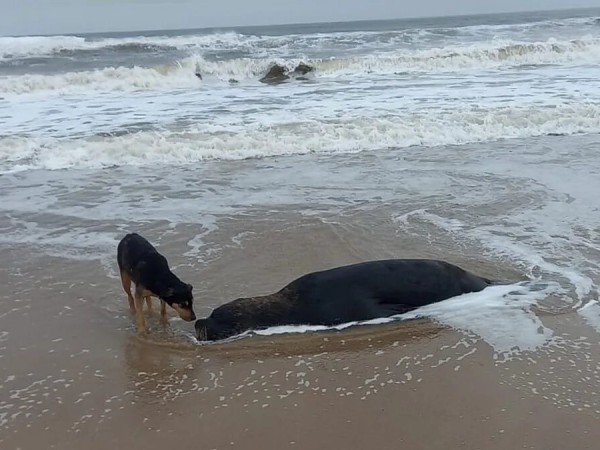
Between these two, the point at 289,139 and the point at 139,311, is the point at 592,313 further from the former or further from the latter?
the point at 289,139

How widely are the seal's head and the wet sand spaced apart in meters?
0.09

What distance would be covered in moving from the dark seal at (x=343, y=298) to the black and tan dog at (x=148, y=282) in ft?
0.75

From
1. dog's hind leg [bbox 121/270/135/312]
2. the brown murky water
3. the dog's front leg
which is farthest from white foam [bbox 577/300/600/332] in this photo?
dog's hind leg [bbox 121/270/135/312]

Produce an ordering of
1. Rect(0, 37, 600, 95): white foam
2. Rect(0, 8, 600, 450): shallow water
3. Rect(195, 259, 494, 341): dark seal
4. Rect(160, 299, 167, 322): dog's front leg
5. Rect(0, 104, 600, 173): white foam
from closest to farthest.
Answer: Rect(0, 8, 600, 450): shallow water < Rect(195, 259, 494, 341): dark seal < Rect(160, 299, 167, 322): dog's front leg < Rect(0, 104, 600, 173): white foam < Rect(0, 37, 600, 95): white foam

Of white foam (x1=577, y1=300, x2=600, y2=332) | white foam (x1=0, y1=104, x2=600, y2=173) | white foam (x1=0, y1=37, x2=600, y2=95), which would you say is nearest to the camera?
white foam (x1=577, y1=300, x2=600, y2=332)

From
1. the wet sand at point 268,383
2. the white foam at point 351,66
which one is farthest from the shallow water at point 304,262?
the white foam at point 351,66

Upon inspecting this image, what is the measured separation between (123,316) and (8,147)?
7577 mm

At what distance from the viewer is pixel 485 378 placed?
3.82 metres

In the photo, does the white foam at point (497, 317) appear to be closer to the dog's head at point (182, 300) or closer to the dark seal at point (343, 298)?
the dark seal at point (343, 298)

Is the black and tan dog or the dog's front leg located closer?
the black and tan dog

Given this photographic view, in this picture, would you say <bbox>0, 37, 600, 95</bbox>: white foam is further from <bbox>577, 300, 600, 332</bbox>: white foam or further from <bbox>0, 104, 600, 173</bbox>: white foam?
<bbox>577, 300, 600, 332</bbox>: white foam

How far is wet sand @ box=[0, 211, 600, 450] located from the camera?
10.8ft

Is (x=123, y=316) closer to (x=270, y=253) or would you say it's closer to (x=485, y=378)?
(x=270, y=253)

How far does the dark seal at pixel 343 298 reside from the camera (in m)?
4.64
